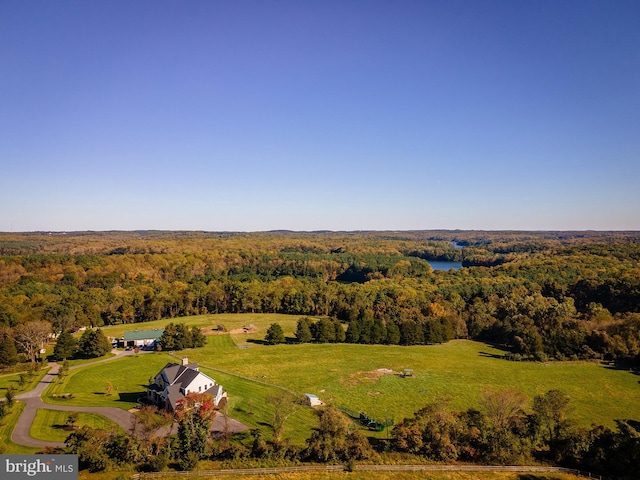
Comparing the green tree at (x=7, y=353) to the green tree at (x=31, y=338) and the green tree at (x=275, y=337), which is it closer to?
the green tree at (x=31, y=338)

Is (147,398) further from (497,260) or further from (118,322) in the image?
(497,260)

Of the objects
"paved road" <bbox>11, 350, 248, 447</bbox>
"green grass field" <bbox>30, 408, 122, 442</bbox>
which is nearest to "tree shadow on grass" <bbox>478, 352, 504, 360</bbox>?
"paved road" <bbox>11, 350, 248, 447</bbox>

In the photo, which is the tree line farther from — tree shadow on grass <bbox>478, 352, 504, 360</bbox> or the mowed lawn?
tree shadow on grass <bbox>478, 352, 504, 360</bbox>

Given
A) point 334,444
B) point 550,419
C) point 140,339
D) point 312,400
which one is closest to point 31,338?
point 140,339

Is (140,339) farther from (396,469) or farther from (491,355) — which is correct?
(491,355)

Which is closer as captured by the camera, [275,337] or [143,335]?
[275,337]

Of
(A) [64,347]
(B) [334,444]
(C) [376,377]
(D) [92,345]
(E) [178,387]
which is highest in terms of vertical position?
(B) [334,444]
